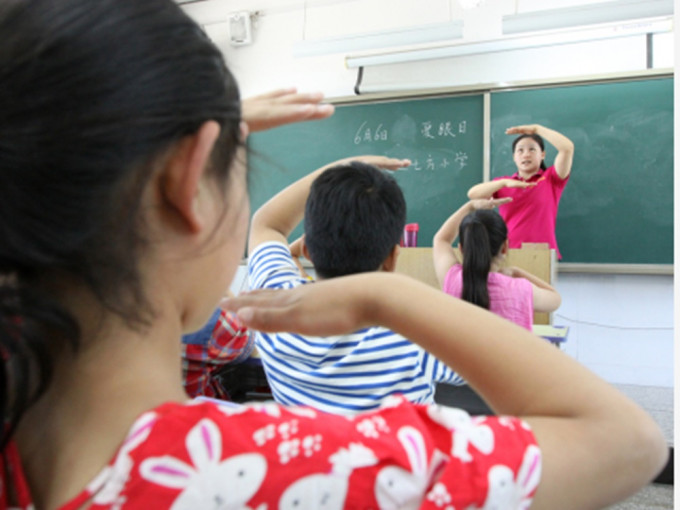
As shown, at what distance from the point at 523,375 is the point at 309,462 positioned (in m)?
0.21

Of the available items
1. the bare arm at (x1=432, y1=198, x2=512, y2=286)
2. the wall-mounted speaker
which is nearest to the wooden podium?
the bare arm at (x1=432, y1=198, x2=512, y2=286)

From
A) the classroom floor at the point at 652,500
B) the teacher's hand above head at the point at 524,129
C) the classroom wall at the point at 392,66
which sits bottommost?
the classroom floor at the point at 652,500

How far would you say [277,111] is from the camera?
61 centimetres

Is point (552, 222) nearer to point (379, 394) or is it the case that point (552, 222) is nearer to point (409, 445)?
point (379, 394)

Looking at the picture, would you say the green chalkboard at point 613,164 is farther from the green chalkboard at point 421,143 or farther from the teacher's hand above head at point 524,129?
the teacher's hand above head at point 524,129

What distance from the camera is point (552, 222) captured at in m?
3.69

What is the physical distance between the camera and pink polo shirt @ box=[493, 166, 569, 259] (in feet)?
12.0

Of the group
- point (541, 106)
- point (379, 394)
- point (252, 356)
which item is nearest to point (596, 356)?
point (541, 106)

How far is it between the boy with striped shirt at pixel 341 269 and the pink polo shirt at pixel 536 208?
2671 mm

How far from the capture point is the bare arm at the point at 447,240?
259cm

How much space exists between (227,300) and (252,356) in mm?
1623

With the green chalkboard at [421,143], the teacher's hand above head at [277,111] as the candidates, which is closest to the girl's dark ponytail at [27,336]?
the teacher's hand above head at [277,111]

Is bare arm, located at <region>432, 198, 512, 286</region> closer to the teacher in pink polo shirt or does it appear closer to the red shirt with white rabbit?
the teacher in pink polo shirt

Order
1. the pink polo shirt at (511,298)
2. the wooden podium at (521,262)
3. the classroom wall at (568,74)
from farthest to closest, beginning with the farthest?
1. the classroom wall at (568,74)
2. the wooden podium at (521,262)
3. the pink polo shirt at (511,298)
